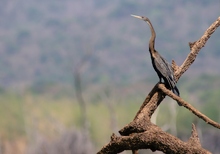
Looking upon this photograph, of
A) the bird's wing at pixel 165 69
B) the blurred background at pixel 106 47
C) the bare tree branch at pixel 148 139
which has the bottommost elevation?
the bare tree branch at pixel 148 139

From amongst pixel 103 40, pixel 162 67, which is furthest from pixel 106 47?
pixel 162 67

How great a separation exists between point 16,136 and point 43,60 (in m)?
82.8

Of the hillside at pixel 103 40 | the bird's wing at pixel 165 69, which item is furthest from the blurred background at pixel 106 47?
the bird's wing at pixel 165 69

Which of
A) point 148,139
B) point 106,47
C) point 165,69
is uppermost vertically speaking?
point 106,47

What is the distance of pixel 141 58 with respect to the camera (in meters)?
114

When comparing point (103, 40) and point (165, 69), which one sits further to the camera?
point (103, 40)

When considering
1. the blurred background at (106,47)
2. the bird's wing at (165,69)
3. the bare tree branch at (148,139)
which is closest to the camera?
the bare tree branch at (148,139)

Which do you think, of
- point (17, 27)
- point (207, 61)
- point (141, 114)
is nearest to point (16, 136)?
point (141, 114)

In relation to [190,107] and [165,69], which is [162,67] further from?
[190,107]

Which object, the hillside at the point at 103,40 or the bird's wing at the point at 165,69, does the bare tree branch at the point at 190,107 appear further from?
the hillside at the point at 103,40

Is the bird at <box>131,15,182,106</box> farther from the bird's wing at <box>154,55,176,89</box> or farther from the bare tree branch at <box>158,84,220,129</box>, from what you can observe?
the bare tree branch at <box>158,84,220,129</box>

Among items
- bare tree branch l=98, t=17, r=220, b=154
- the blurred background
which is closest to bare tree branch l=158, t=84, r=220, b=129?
bare tree branch l=98, t=17, r=220, b=154

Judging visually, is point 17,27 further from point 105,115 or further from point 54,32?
point 105,115

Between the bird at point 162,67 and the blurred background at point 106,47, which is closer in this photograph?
the bird at point 162,67
